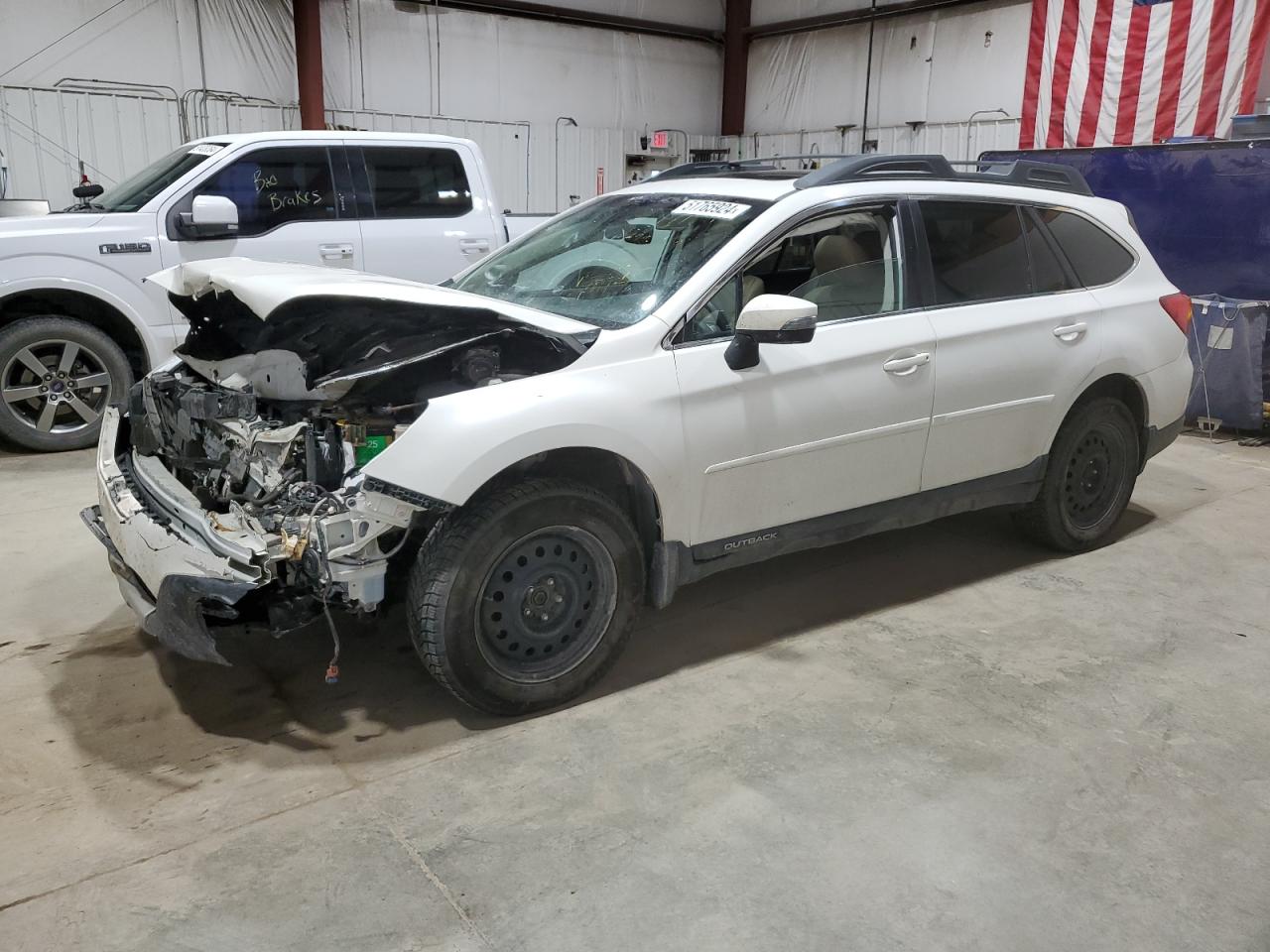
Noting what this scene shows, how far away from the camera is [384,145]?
6.86 metres

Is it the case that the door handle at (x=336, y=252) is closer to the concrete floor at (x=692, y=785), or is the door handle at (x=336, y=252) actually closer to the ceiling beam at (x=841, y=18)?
the concrete floor at (x=692, y=785)

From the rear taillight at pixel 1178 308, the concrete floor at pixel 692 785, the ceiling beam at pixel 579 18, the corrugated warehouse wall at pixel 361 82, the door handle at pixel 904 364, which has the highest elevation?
the ceiling beam at pixel 579 18

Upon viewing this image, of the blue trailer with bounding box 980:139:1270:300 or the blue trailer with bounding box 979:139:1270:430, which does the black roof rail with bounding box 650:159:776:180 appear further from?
the blue trailer with bounding box 980:139:1270:300

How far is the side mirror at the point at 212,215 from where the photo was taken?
5.95 metres

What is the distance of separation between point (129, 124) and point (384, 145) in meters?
5.62

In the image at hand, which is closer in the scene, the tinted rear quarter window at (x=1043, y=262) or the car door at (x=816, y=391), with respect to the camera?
the car door at (x=816, y=391)

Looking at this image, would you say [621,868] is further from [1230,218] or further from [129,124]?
[129,124]

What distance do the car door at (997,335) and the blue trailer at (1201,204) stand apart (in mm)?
4222

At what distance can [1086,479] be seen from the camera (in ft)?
15.5

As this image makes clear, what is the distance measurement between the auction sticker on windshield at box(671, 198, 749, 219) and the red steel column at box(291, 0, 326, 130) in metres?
9.31

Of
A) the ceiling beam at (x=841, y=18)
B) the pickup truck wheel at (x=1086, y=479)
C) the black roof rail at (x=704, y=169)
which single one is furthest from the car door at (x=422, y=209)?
the ceiling beam at (x=841, y=18)

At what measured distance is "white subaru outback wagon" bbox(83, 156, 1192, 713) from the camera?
294cm

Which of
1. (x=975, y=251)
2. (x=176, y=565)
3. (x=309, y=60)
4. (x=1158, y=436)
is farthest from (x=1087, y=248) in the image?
(x=309, y=60)

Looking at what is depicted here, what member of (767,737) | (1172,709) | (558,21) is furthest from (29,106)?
(1172,709)
